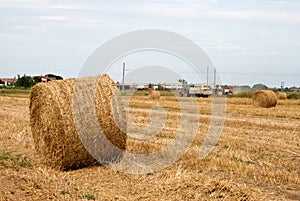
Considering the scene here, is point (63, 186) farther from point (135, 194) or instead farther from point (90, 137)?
point (90, 137)

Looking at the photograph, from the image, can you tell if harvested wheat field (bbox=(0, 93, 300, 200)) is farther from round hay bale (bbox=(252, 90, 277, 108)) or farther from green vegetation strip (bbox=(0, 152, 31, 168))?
round hay bale (bbox=(252, 90, 277, 108))

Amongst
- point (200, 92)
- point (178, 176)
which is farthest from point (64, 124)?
point (200, 92)

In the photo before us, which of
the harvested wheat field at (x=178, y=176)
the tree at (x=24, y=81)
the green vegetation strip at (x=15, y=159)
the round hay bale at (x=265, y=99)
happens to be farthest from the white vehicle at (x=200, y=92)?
the green vegetation strip at (x=15, y=159)

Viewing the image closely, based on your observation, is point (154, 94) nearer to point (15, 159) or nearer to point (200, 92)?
point (200, 92)

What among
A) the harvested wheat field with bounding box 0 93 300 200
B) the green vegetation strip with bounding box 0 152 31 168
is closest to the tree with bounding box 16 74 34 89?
the harvested wheat field with bounding box 0 93 300 200

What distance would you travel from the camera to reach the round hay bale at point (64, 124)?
8.77 m

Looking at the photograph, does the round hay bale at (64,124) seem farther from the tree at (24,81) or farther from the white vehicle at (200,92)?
the tree at (24,81)

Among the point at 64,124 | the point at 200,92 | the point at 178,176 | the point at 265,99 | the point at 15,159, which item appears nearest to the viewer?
the point at 178,176

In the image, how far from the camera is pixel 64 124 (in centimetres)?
873

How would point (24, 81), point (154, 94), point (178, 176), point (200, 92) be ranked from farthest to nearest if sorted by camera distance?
1. point (24, 81)
2. point (200, 92)
3. point (154, 94)
4. point (178, 176)

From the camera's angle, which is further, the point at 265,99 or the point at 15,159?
the point at 265,99

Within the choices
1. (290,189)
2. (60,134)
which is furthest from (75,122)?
(290,189)

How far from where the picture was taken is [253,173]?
8.28 metres

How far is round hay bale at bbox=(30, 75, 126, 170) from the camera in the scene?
877 centimetres
